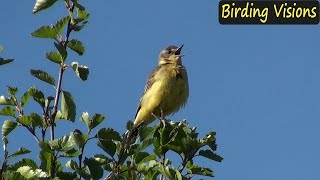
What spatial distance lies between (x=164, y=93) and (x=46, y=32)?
16.9ft

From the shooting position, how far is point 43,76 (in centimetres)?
432

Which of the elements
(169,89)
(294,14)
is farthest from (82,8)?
(294,14)

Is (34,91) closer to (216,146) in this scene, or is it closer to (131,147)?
(131,147)

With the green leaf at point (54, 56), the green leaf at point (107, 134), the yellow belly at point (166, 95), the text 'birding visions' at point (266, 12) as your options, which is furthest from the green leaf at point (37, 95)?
the text 'birding visions' at point (266, 12)

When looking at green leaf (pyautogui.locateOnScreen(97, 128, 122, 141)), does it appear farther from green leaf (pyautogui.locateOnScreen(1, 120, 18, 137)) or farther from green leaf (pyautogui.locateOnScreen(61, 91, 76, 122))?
green leaf (pyautogui.locateOnScreen(1, 120, 18, 137))

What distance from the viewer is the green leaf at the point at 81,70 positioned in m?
4.17

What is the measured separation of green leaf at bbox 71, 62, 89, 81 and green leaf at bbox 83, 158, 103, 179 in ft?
1.57

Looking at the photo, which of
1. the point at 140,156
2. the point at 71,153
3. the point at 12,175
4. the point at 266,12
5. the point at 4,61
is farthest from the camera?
the point at 266,12

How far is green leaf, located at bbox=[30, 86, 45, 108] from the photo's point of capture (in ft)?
14.3

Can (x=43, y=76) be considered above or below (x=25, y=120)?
above

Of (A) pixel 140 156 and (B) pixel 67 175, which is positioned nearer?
(B) pixel 67 175

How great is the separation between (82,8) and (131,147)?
2.87ft

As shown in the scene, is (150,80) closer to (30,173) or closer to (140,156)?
(140,156)

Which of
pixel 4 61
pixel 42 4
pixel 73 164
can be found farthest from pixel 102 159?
pixel 42 4
